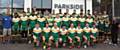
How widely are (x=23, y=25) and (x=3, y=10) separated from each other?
4.38 meters

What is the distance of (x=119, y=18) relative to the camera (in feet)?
94.2

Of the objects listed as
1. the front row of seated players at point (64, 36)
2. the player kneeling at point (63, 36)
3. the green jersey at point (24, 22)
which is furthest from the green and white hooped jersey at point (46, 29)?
the green jersey at point (24, 22)

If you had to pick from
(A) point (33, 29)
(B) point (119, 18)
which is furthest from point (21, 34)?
(B) point (119, 18)

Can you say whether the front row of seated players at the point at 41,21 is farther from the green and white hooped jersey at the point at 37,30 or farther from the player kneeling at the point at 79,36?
the green and white hooped jersey at the point at 37,30

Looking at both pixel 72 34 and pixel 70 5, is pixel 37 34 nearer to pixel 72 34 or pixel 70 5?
pixel 72 34

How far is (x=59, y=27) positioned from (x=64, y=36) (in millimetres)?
928

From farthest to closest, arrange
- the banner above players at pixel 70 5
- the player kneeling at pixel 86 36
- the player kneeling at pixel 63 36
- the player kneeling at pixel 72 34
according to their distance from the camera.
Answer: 1. the banner above players at pixel 70 5
2. the player kneeling at pixel 86 36
3. the player kneeling at pixel 72 34
4. the player kneeling at pixel 63 36

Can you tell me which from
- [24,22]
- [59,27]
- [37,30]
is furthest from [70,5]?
[37,30]

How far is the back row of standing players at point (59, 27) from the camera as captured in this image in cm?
2173

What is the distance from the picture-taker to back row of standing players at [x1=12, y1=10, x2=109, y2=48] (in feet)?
71.3

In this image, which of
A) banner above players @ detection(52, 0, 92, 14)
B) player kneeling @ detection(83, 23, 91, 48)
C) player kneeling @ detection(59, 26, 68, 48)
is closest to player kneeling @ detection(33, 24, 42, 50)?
player kneeling @ detection(59, 26, 68, 48)

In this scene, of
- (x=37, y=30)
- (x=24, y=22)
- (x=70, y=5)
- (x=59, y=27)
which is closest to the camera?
(x=37, y=30)

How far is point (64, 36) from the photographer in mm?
21984

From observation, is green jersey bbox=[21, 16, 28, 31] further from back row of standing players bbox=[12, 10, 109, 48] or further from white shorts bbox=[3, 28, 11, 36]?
white shorts bbox=[3, 28, 11, 36]
